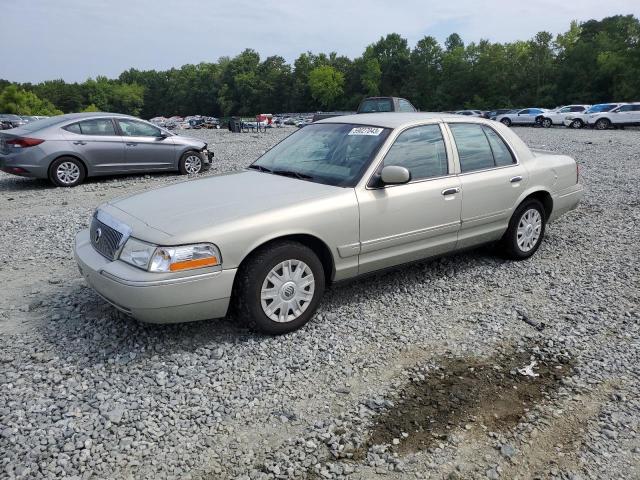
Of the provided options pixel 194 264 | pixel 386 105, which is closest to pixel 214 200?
pixel 194 264

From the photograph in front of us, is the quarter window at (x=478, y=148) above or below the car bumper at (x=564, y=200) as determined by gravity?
above

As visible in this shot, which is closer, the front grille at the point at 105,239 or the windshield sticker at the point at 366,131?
the front grille at the point at 105,239

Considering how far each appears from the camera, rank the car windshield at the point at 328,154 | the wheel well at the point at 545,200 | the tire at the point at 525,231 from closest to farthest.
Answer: the car windshield at the point at 328,154 → the tire at the point at 525,231 → the wheel well at the point at 545,200

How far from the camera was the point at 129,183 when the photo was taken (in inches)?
425

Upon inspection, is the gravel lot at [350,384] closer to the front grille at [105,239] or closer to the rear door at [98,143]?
the front grille at [105,239]

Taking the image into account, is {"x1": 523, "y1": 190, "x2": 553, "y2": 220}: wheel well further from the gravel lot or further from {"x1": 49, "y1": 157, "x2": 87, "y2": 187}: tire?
{"x1": 49, "y1": 157, "x2": 87, "y2": 187}: tire

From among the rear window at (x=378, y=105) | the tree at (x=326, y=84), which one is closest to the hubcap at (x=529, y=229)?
the rear window at (x=378, y=105)

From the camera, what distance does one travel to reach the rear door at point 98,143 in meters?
10.1

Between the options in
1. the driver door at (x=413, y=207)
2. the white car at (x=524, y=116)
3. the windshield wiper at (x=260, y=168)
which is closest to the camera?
the driver door at (x=413, y=207)

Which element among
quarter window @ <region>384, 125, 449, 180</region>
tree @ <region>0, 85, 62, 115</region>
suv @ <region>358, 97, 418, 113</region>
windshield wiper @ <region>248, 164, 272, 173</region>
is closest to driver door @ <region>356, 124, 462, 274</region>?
quarter window @ <region>384, 125, 449, 180</region>

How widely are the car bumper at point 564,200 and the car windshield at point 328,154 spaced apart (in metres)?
2.52

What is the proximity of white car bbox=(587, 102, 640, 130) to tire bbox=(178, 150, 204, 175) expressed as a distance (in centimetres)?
2741

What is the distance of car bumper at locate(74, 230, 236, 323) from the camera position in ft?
11.1

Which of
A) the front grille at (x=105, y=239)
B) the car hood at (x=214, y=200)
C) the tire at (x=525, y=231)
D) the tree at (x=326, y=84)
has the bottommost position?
the tire at (x=525, y=231)
